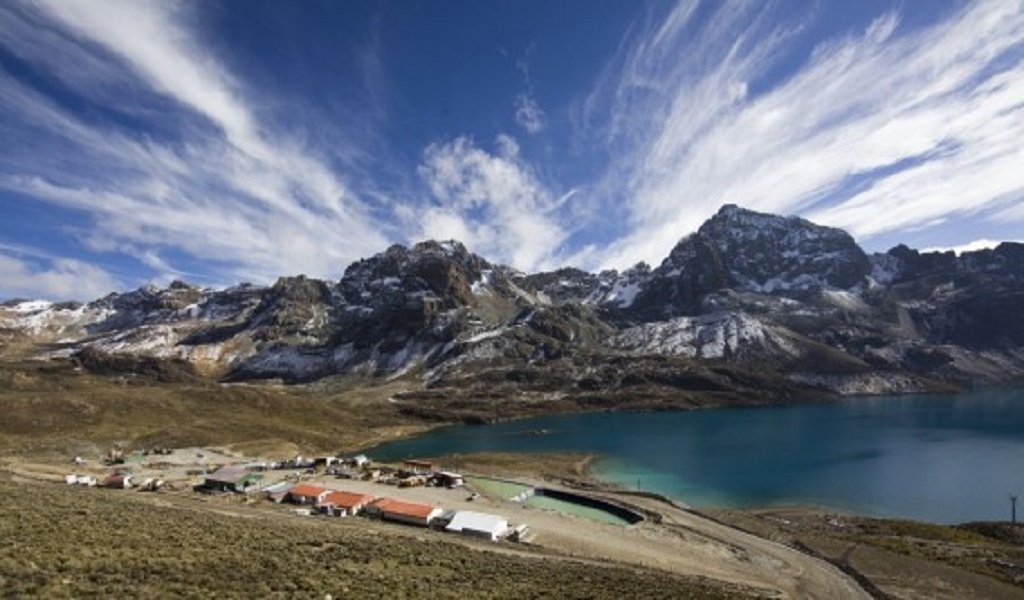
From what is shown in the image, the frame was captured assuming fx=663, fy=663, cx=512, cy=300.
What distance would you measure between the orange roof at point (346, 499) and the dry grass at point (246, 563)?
15655 mm

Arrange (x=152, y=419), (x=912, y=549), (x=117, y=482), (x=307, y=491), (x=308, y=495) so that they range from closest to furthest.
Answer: (x=912, y=549)
(x=308, y=495)
(x=307, y=491)
(x=117, y=482)
(x=152, y=419)

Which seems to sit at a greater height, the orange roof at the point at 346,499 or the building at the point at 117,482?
the orange roof at the point at 346,499

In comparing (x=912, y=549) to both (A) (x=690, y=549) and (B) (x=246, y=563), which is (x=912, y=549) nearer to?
(A) (x=690, y=549)

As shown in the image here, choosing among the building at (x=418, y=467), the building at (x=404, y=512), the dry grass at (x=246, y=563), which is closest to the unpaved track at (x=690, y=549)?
the dry grass at (x=246, y=563)

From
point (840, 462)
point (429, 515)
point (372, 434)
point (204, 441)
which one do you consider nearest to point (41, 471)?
point (204, 441)

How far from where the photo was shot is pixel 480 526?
63406 mm

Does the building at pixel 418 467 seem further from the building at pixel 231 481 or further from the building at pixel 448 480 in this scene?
the building at pixel 231 481

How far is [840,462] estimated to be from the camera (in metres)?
125

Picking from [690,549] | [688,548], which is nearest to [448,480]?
[688,548]

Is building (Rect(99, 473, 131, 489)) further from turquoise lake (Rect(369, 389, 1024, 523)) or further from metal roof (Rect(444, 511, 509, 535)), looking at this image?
turquoise lake (Rect(369, 389, 1024, 523))

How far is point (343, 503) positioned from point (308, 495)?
5.65m

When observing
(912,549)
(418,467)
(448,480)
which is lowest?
(418,467)

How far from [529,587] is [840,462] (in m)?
104

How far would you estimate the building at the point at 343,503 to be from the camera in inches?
2815
